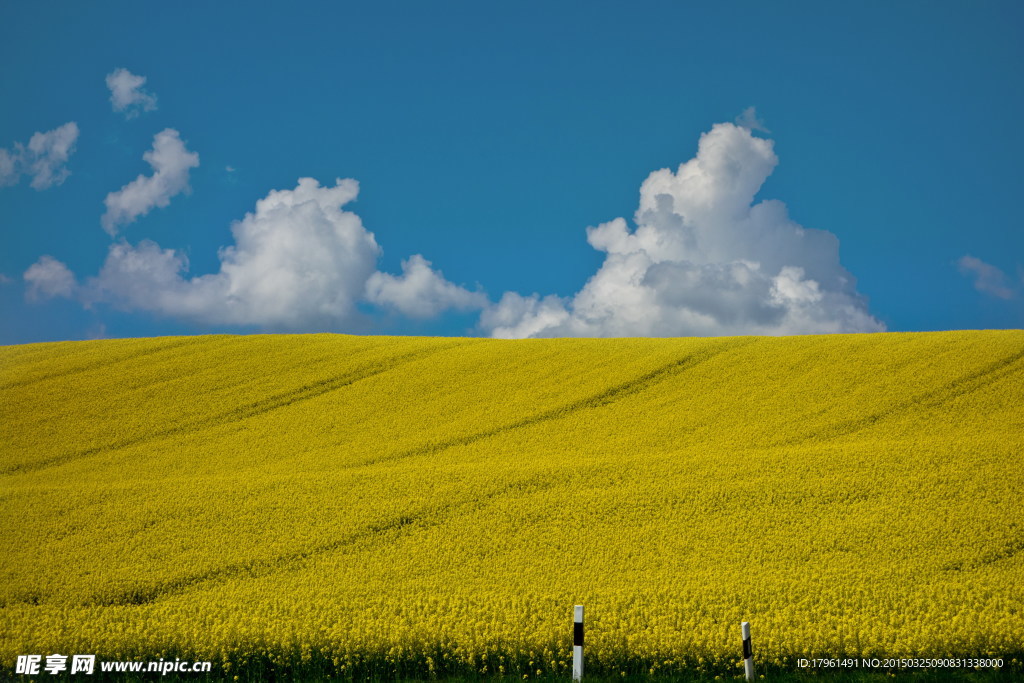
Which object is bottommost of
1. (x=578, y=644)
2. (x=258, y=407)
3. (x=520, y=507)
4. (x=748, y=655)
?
(x=748, y=655)

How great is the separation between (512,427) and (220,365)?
13.5 m

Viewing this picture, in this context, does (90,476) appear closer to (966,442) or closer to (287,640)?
(287,640)

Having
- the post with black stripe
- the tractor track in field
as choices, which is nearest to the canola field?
the tractor track in field

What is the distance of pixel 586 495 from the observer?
609 inches

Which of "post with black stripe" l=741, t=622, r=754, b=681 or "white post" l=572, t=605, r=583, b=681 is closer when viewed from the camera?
"white post" l=572, t=605, r=583, b=681

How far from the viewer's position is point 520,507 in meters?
15.0

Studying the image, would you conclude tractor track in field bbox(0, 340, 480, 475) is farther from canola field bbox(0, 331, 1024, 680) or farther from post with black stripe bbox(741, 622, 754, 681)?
post with black stripe bbox(741, 622, 754, 681)

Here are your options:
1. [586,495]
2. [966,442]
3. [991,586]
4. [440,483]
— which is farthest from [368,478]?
[966,442]

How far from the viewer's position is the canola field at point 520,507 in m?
9.45

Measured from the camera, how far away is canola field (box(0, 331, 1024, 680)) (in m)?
9.45

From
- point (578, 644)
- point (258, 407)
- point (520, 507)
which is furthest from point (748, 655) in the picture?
point (258, 407)

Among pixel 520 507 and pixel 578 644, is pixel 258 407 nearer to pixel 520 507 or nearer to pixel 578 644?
pixel 520 507

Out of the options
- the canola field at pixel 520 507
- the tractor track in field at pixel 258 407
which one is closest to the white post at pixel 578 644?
the canola field at pixel 520 507

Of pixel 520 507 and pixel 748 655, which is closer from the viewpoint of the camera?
pixel 748 655
